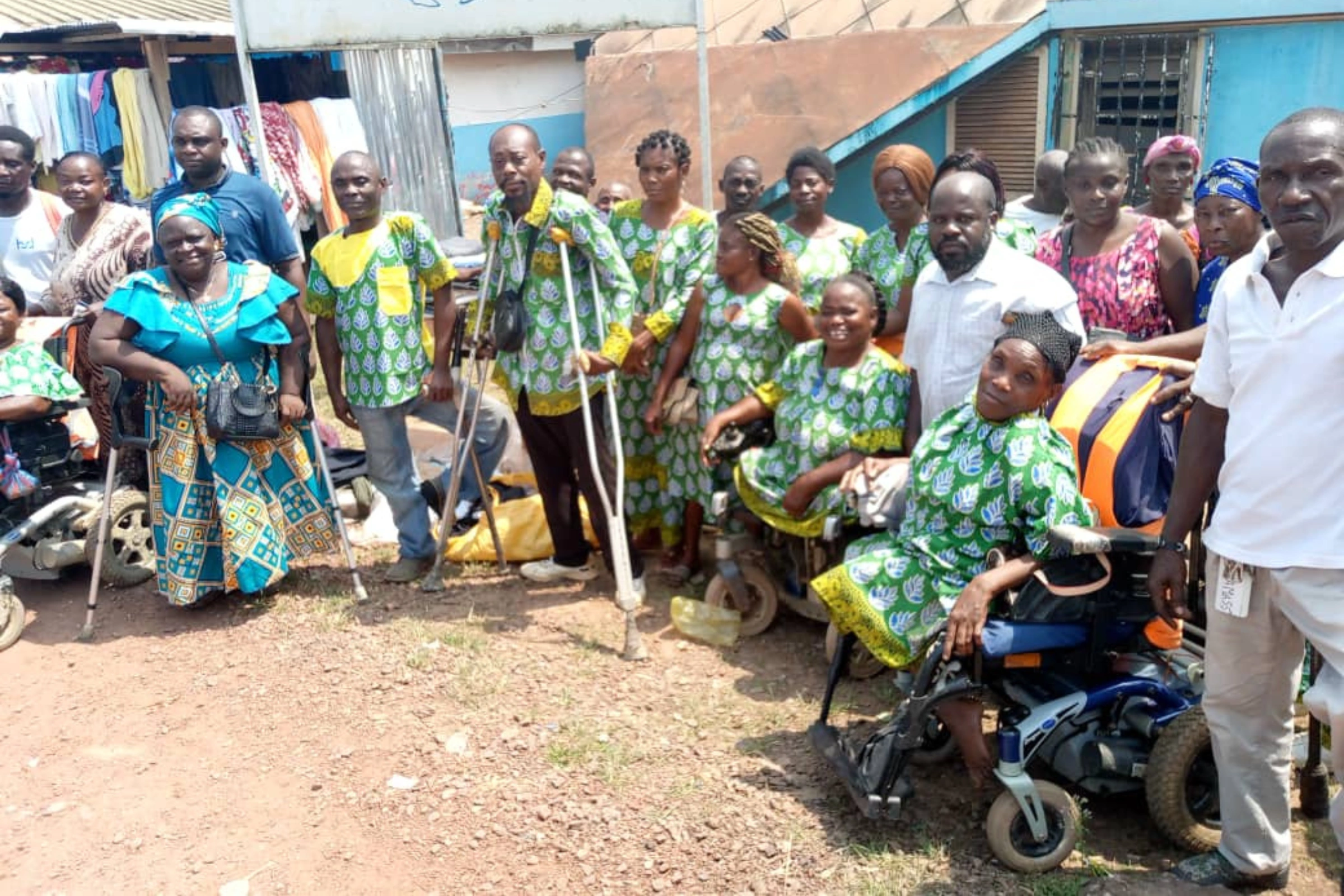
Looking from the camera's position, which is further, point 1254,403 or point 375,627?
point 375,627

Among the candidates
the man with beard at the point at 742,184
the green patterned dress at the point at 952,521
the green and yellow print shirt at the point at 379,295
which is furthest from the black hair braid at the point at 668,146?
the green patterned dress at the point at 952,521

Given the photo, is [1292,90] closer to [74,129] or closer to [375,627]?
[375,627]

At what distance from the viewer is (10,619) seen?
18.0 feet

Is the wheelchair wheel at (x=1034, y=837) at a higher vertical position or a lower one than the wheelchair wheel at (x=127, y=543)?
lower

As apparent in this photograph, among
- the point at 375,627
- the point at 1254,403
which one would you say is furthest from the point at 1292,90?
the point at 375,627

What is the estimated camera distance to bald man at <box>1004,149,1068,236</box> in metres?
5.66

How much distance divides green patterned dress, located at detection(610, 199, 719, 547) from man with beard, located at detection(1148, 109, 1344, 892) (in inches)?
101

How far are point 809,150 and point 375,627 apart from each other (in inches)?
117

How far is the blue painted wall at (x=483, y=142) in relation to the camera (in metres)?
17.7

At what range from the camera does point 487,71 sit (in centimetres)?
1819

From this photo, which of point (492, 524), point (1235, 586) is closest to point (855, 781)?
point (1235, 586)

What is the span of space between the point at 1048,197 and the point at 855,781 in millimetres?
3367

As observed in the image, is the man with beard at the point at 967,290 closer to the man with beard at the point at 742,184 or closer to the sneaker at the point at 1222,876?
the man with beard at the point at 742,184

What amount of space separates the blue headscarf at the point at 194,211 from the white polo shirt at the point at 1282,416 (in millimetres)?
4195
